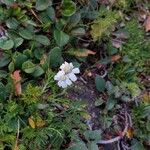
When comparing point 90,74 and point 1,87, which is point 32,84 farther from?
point 90,74

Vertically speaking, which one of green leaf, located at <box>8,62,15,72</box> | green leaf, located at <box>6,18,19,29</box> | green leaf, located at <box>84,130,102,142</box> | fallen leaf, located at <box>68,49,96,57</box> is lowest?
green leaf, located at <box>84,130,102,142</box>

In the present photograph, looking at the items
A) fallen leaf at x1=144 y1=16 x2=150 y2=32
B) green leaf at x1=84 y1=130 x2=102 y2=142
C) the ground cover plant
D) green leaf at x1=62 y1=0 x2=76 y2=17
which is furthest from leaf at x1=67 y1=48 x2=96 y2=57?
fallen leaf at x1=144 y1=16 x2=150 y2=32

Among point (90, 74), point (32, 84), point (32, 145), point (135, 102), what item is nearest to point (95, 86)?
point (90, 74)

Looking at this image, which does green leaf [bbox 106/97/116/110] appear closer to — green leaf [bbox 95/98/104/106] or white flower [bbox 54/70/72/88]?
green leaf [bbox 95/98/104/106]

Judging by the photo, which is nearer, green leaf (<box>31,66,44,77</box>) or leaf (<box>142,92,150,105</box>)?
green leaf (<box>31,66,44,77</box>)

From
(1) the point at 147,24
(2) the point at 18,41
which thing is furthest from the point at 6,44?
(1) the point at 147,24

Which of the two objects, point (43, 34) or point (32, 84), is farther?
point (43, 34)

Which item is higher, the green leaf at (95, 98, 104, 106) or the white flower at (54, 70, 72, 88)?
the white flower at (54, 70, 72, 88)
